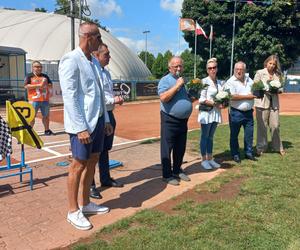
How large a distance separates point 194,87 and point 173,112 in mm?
755

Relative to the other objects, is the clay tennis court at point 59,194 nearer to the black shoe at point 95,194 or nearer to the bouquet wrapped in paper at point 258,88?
the black shoe at point 95,194

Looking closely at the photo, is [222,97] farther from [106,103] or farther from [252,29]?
[252,29]

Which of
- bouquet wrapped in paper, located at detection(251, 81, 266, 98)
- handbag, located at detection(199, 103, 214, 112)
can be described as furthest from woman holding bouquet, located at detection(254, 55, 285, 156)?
handbag, located at detection(199, 103, 214, 112)

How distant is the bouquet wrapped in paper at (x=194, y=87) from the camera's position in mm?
6035

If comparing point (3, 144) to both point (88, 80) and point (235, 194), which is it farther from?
point (235, 194)

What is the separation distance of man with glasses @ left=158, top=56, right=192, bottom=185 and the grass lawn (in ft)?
2.16

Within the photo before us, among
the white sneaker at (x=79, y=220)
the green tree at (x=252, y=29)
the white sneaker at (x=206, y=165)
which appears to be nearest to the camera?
the white sneaker at (x=79, y=220)

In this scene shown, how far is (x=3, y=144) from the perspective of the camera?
4973mm

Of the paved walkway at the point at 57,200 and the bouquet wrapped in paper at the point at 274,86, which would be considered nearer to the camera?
the paved walkway at the point at 57,200

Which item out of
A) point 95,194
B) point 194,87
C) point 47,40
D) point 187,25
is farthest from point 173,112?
point 47,40

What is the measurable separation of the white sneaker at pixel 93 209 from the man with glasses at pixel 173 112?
151 centimetres

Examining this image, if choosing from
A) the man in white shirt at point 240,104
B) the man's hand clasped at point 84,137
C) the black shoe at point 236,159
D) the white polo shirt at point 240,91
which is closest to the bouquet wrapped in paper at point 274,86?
the man in white shirt at point 240,104

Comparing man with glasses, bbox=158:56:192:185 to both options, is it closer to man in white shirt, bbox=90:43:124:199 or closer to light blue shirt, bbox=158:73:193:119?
light blue shirt, bbox=158:73:193:119

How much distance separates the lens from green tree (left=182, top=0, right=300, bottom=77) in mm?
34906
